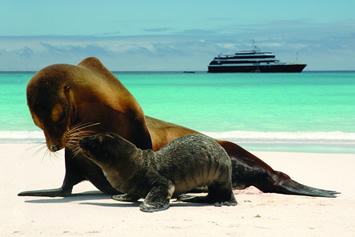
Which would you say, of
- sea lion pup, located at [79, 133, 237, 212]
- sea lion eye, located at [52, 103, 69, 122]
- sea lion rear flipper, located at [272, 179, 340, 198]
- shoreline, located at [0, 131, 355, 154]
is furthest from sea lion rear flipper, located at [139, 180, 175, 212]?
shoreline, located at [0, 131, 355, 154]

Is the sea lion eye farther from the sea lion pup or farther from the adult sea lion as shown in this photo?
the sea lion pup

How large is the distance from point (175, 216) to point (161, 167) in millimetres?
679

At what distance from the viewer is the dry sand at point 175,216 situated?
160 inches

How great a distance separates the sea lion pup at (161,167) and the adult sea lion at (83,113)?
0.33m

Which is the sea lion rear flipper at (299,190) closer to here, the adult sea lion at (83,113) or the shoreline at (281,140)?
the adult sea lion at (83,113)

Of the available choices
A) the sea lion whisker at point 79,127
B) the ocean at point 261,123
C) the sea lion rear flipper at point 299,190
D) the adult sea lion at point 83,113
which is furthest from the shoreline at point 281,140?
the sea lion whisker at point 79,127

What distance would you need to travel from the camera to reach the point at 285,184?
6.23 meters

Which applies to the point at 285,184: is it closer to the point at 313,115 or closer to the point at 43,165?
the point at 43,165

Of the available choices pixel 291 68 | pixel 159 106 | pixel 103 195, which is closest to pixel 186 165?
pixel 103 195

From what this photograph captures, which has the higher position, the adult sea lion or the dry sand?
the adult sea lion

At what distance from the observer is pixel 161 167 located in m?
5.18

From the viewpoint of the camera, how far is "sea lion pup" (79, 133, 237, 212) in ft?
16.3

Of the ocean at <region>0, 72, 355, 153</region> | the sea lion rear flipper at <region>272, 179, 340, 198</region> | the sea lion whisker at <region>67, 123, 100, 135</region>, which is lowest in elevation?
the ocean at <region>0, 72, 355, 153</region>

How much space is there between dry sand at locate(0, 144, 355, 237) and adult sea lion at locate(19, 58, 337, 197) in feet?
0.79
